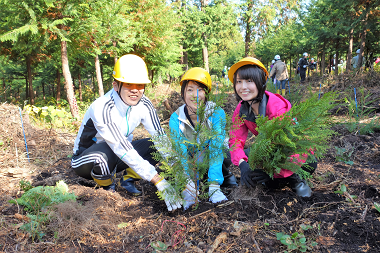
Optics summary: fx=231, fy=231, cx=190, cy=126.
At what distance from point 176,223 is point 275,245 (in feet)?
2.56

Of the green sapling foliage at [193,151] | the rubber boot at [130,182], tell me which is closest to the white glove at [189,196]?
the green sapling foliage at [193,151]

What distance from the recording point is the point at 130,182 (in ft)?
9.75

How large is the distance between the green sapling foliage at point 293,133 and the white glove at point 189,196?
627mm

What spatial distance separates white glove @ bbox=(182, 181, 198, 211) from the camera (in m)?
2.15

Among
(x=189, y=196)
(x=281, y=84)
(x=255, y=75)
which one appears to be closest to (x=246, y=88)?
(x=255, y=75)

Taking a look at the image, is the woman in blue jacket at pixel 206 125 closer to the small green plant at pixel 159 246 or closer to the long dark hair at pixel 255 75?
the long dark hair at pixel 255 75

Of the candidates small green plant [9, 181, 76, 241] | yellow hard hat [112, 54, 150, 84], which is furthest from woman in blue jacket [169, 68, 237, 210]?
small green plant [9, 181, 76, 241]

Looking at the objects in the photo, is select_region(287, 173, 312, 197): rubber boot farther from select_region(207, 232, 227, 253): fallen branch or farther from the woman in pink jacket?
select_region(207, 232, 227, 253): fallen branch

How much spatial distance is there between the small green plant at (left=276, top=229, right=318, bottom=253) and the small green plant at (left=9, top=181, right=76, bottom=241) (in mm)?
1852

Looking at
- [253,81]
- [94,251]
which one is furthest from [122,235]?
[253,81]

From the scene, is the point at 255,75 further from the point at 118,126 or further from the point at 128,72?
the point at 118,126

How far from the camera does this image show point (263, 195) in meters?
2.17

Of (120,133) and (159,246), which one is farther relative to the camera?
(120,133)

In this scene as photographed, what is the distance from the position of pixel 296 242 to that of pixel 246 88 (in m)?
1.32
